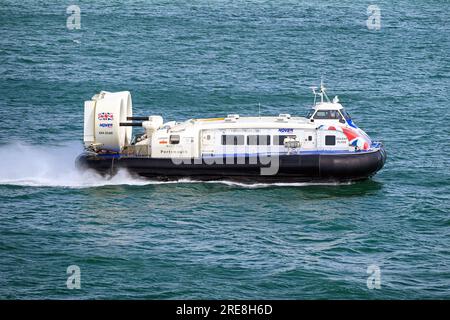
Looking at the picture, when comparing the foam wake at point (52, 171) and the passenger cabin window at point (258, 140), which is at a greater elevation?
the passenger cabin window at point (258, 140)

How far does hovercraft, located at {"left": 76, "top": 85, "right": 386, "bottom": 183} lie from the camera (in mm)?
46531

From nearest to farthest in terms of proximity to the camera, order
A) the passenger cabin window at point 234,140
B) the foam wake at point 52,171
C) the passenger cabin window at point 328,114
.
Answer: the passenger cabin window at point 234,140 → the foam wake at point 52,171 → the passenger cabin window at point 328,114

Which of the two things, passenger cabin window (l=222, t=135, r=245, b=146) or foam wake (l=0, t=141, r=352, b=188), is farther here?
foam wake (l=0, t=141, r=352, b=188)

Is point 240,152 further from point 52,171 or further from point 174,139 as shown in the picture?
point 52,171

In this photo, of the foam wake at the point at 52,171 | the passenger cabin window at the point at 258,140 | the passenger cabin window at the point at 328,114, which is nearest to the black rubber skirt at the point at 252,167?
the foam wake at the point at 52,171

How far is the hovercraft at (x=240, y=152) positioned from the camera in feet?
153

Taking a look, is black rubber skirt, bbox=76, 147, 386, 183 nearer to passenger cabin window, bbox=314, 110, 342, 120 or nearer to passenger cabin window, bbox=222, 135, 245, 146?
passenger cabin window, bbox=222, 135, 245, 146

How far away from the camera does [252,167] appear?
153 feet

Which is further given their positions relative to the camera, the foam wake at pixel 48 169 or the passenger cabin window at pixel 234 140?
the foam wake at pixel 48 169

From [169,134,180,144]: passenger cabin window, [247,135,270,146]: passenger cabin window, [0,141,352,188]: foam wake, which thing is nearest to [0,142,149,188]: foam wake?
[0,141,352,188]: foam wake

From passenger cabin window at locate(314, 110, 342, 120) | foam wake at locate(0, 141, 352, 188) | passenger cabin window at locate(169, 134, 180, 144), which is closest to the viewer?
passenger cabin window at locate(169, 134, 180, 144)

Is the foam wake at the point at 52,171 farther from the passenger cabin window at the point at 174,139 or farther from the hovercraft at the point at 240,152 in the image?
the passenger cabin window at the point at 174,139

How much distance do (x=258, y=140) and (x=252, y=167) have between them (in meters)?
1.15

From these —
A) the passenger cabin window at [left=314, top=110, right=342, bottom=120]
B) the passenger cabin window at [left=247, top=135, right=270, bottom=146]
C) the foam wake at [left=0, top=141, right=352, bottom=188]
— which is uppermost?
the passenger cabin window at [left=314, top=110, right=342, bottom=120]
